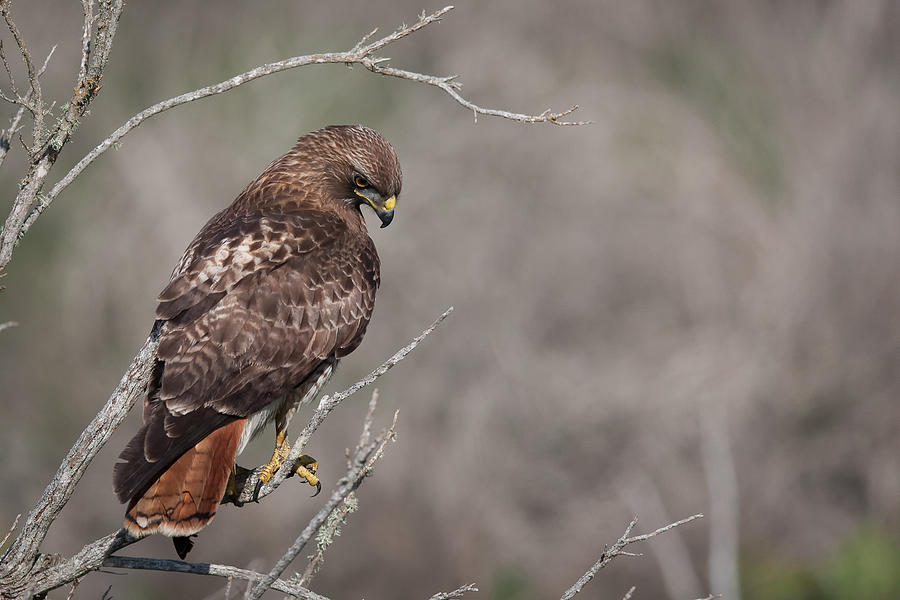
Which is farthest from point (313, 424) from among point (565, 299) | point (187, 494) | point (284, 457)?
point (565, 299)

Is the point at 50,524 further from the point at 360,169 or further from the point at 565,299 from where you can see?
the point at 565,299

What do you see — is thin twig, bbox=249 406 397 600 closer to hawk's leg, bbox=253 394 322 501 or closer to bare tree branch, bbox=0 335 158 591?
bare tree branch, bbox=0 335 158 591

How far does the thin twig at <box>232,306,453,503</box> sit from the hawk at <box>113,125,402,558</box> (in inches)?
3.9

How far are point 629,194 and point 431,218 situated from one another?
6.26 ft

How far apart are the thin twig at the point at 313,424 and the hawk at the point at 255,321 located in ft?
0.32

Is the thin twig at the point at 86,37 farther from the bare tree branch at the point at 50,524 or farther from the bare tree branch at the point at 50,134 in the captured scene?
the bare tree branch at the point at 50,524

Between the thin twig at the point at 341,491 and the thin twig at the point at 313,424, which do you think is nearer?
the thin twig at the point at 341,491

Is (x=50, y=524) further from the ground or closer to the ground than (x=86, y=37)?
closer to the ground

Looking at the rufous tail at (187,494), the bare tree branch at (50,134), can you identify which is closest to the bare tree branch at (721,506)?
the rufous tail at (187,494)

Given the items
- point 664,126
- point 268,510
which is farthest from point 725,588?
point 664,126

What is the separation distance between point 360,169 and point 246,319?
96 centimetres

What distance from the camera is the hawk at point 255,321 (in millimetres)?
3756

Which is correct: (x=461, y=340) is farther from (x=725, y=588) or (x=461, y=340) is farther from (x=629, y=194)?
(x=725, y=588)

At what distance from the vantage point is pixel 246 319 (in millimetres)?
4324
